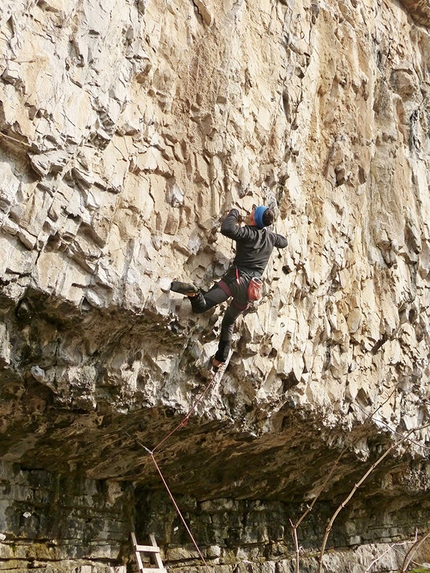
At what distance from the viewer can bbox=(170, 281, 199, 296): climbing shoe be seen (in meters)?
5.63

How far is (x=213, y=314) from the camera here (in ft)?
20.5

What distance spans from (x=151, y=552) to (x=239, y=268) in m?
3.87

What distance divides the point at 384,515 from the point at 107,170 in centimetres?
968

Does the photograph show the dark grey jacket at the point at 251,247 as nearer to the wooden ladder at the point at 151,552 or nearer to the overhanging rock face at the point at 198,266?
the overhanging rock face at the point at 198,266

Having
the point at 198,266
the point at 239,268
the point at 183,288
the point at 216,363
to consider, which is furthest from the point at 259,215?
the point at 216,363

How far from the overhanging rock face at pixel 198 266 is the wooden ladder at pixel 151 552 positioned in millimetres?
170

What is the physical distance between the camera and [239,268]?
5.95 meters

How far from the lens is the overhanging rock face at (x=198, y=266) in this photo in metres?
5.05

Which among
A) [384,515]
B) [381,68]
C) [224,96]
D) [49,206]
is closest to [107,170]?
[49,206]

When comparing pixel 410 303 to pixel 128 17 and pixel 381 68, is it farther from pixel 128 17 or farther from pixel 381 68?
pixel 128 17

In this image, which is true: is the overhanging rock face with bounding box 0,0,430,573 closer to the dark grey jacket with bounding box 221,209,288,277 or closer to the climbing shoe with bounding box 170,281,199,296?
the climbing shoe with bounding box 170,281,199,296

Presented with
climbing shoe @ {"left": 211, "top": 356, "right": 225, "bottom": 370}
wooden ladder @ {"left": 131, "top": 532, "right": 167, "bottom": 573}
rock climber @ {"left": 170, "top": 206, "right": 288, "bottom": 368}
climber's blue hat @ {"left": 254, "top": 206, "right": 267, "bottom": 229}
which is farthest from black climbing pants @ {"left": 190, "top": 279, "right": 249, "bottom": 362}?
wooden ladder @ {"left": 131, "top": 532, "right": 167, "bottom": 573}

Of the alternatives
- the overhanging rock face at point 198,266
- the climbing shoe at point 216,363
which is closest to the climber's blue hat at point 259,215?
the overhanging rock face at point 198,266

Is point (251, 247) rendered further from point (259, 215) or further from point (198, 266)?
point (198, 266)
